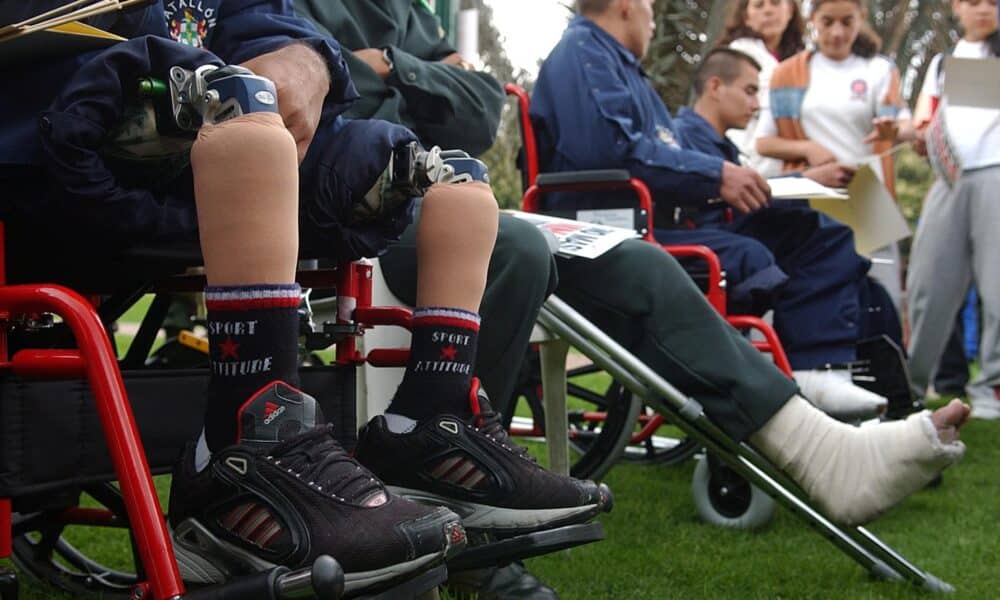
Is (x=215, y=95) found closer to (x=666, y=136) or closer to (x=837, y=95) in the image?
(x=666, y=136)

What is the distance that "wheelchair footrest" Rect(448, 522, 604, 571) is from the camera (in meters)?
1.48

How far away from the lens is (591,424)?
3.59 metres

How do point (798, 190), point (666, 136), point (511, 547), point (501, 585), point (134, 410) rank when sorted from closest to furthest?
point (134, 410) < point (511, 547) < point (501, 585) < point (798, 190) < point (666, 136)

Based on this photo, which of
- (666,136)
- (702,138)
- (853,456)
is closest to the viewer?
(853,456)

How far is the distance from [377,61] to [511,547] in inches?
40.8

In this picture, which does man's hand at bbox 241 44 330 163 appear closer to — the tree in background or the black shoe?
the black shoe

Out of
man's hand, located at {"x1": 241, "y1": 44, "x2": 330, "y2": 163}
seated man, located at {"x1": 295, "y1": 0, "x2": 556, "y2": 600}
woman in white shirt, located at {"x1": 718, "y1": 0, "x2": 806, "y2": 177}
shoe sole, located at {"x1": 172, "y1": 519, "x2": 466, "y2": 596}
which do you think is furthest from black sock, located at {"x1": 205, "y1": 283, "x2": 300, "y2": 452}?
woman in white shirt, located at {"x1": 718, "y1": 0, "x2": 806, "y2": 177}

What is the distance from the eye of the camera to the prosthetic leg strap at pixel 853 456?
2.03 metres

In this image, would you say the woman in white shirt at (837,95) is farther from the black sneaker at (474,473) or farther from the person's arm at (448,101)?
the black sneaker at (474,473)

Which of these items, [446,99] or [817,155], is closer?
[446,99]

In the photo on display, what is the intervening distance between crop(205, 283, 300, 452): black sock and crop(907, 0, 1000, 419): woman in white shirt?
12.3 feet

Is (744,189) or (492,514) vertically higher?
(744,189)

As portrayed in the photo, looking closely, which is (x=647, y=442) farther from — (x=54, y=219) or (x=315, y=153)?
(x=54, y=219)

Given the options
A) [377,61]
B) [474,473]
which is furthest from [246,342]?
[377,61]
